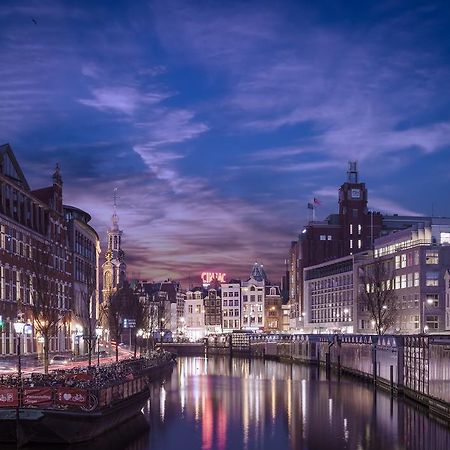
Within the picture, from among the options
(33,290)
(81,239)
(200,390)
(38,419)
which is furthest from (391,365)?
(81,239)

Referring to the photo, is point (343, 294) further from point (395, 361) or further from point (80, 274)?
point (395, 361)

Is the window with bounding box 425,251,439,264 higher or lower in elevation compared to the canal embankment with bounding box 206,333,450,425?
higher

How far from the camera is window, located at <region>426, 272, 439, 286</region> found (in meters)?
140

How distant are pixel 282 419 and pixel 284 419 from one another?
169 mm

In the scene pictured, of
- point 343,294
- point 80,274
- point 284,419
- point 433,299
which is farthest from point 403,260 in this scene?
point 284,419

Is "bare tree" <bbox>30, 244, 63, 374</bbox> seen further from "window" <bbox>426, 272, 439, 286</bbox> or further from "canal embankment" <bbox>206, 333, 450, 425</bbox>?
"window" <bbox>426, 272, 439, 286</bbox>

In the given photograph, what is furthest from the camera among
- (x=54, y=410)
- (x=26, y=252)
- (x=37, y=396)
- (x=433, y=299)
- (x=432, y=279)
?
(x=432, y=279)

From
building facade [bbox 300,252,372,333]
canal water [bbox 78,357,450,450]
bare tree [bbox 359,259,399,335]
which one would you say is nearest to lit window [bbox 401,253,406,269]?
bare tree [bbox 359,259,399,335]

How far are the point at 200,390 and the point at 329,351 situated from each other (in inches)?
1871

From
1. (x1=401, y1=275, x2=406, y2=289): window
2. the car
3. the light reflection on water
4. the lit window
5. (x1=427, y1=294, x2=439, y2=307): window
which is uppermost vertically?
the lit window

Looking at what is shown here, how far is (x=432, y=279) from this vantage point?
140375 millimetres

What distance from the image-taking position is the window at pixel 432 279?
460 feet

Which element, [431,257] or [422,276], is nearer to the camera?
[422,276]

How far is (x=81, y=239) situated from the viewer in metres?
126
